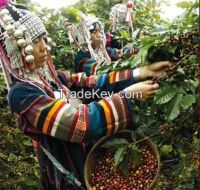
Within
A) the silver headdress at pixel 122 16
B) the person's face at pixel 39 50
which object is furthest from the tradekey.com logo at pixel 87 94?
the silver headdress at pixel 122 16

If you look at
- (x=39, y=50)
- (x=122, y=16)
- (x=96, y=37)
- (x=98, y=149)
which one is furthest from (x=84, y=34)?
(x=98, y=149)

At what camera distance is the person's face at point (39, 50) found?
2.33 metres

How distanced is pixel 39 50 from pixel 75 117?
44 cm

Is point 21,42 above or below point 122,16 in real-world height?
above

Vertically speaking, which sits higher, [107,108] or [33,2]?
[107,108]

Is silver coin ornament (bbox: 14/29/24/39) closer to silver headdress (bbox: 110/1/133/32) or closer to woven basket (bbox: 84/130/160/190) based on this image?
woven basket (bbox: 84/130/160/190)

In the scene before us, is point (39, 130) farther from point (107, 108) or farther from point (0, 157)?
point (0, 157)

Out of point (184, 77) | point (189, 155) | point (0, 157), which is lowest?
point (0, 157)

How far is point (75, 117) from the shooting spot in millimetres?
2090

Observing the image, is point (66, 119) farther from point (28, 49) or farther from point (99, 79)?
point (99, 79)

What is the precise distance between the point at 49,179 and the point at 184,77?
89cm

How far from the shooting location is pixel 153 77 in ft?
6.93

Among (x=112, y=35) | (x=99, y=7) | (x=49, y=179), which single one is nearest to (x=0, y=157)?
(x=49, y=179)

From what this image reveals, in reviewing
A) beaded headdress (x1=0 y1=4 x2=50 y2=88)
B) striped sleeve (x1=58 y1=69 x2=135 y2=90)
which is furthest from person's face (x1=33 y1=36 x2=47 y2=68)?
striped sleeve (x1=58 y1=69 x2=135 y2=90)
